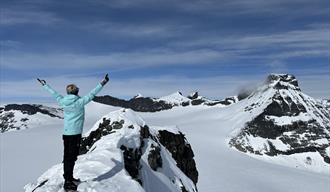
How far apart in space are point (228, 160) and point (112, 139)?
322 ft

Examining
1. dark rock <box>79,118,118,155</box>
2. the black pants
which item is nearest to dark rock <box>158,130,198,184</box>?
dark rock <box>79,118,118,155</box>

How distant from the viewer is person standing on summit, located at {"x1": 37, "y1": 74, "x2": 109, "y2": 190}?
15208 millimetres

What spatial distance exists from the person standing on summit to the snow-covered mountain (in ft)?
2.48

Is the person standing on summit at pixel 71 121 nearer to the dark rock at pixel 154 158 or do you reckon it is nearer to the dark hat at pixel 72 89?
the dark hat at pixel 72 89

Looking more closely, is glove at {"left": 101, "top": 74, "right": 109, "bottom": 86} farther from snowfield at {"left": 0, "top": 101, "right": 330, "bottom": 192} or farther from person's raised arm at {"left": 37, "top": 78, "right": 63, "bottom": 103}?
snowfield at {"left": 0, "top": 101, "right": 330, "bottom": 192}

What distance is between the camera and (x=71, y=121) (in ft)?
50.1

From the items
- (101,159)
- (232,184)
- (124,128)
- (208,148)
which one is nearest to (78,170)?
(101,159)

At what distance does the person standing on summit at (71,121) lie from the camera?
15.2 metres

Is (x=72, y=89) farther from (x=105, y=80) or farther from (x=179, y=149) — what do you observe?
(x=179, y=149)

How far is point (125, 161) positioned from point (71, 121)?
599cm

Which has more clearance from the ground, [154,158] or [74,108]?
[74,108]

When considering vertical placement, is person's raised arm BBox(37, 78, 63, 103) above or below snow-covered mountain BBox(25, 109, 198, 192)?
above

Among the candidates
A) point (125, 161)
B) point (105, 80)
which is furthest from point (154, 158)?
point (105, 80)

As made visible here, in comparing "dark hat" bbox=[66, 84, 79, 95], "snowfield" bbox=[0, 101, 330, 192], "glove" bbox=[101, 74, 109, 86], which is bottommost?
"snowfield" bbox=[0, 101, 330, 192]
